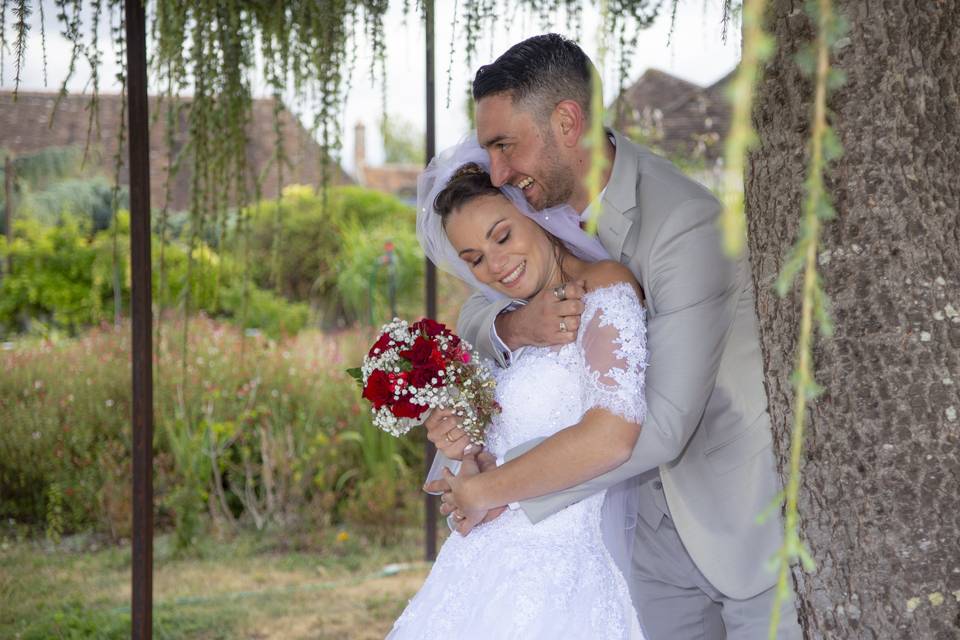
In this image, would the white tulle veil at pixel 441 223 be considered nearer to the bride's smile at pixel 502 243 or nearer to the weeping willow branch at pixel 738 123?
the bride's smile at pixel 502 243

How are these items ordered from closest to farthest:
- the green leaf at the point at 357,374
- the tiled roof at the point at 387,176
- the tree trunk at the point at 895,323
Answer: the tree trunk at the point at 895,323
the green leaf at the point at 357,374
the tiled roof at the point at 387,176

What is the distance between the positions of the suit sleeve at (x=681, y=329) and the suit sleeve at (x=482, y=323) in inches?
22.3

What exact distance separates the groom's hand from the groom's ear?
1.15ft

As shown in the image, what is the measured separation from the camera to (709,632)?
2.57 meters

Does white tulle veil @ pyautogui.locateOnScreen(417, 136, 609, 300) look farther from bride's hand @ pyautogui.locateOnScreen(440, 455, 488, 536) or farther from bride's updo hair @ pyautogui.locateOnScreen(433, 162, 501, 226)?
bride's hand @ pyautogui.locateOnScreen(440, 455, 488, 536)

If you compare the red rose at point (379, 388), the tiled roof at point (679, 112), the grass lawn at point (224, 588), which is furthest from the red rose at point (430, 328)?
the tiled roof at point (679, 112)

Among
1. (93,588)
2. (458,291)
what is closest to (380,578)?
(93,588)

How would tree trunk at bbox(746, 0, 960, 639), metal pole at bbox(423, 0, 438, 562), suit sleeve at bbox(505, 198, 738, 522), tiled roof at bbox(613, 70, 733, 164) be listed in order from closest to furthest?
tree trunk at bbox(746, 0, 960, 639)
suit sleeve at bbox(505, 198, 738, 522)
metal pole at bbox(423, 0, 438, 562)
tiled roof at bbox(613, 70, 733, 164)

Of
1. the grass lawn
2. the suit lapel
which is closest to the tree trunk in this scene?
the suit lapel

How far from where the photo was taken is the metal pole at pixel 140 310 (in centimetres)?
310

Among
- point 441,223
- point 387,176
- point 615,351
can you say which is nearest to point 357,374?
point 441,223

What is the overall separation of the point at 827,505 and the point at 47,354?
297 inches

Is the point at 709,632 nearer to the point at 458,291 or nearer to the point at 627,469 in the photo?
the point at 627,469

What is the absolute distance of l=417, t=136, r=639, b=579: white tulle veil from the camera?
8.22ft
